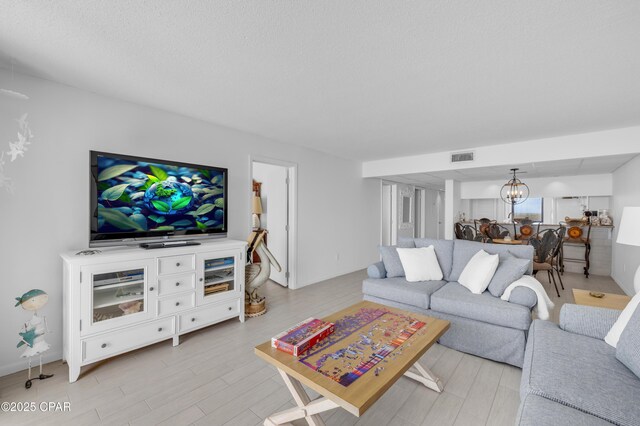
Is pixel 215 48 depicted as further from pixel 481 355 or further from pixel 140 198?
pixel 481 355

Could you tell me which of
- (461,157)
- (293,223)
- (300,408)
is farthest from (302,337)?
(461,157)

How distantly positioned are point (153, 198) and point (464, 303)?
3131 mm

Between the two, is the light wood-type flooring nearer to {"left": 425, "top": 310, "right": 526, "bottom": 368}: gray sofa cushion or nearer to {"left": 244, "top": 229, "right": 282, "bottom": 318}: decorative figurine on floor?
{"left": 425, "top": 310, "right": 526, "bottom": 368}: gray sofa cushion

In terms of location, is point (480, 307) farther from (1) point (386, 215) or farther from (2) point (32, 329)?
(1) point (386, 215)

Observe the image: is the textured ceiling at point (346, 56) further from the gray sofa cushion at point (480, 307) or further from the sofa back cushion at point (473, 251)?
the gray sofa cushion at point (480, 307)

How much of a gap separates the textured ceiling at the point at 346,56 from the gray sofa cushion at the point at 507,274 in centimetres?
156

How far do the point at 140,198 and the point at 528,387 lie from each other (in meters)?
3.18

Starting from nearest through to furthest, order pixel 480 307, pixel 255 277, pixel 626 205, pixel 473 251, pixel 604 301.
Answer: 1. pixel 604 301
2. pixel 480 307
3. pixel 473 251
4. pixel 255 277
5. pixel 626 205

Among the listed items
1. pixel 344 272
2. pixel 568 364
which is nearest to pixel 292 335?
pixel 568 364

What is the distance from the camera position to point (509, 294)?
249 cm

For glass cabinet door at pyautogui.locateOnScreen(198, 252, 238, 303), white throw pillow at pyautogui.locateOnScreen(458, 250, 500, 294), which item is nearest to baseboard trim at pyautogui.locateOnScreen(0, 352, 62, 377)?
glass cabinet door at pyautogui.locateOnScreen(198, 252, 238, 303)

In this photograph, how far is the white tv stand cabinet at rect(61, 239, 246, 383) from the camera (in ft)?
7.02

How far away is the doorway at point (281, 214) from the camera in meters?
4.51

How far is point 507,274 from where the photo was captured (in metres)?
2.64
